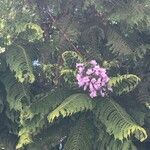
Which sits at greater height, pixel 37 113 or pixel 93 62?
pixel 93 62

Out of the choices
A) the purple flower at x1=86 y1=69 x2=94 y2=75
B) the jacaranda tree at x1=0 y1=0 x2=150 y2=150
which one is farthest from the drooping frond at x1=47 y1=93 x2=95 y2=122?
the purple flower at x1=86 y1=69 x2=94 y2=75

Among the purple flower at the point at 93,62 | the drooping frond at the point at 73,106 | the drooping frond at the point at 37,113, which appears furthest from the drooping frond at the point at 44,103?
the purple flower at the point at 93,62

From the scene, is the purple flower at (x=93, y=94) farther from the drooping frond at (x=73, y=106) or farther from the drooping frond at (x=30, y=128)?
the drooping frond at (x=30, y=128)

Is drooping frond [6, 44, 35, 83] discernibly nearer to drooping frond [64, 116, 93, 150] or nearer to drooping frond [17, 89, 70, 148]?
drooping frond [17, 89, 70, 148]

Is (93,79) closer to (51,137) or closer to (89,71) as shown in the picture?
(89,71)

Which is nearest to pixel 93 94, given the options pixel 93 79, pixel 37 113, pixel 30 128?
pixel 93 79

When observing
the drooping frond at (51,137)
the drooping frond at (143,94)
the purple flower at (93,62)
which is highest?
the purple flower at (93,62)
